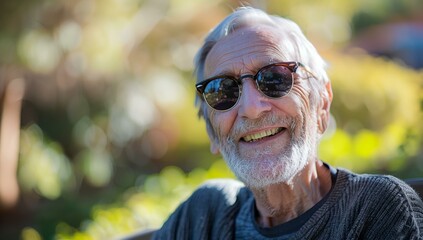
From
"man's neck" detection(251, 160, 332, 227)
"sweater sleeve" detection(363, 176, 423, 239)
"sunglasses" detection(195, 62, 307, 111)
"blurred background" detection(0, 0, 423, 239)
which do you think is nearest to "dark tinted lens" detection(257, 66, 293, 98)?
"sunglasses" detection(195, 62, 307, 111)

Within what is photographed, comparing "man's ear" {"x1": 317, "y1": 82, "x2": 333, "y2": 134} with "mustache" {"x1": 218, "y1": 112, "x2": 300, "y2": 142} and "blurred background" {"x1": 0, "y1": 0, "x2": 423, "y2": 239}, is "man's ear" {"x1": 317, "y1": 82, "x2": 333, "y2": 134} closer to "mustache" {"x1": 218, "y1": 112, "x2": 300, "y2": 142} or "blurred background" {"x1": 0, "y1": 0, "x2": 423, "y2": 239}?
"mustache" {"x1": 218, "y1": 112, "x2": 300, "y2": 142}

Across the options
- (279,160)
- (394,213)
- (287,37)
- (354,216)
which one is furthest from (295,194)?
(287,37)

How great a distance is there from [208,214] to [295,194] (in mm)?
369

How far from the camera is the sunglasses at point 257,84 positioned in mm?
2391

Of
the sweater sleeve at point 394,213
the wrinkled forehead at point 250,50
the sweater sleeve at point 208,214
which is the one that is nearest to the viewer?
the sweater sleeve at point 394,213

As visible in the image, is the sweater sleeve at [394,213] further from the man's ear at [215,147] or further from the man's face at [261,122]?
the man's ear at [215,147]

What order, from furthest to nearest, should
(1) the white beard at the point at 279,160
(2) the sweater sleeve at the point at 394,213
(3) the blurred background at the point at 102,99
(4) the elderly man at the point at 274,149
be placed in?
(3) the blurred background at the point at 102,99 → (1) the white beard at the point at 279,160 → (4) the elderly man at the point at 274,149 → (2) the sweater sleeve at the point at 394,213

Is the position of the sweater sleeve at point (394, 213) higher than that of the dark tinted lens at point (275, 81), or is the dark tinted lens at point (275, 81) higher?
the dark tinted lens at point (275, 81)

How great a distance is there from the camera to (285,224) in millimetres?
2459

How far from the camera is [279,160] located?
2336 mm

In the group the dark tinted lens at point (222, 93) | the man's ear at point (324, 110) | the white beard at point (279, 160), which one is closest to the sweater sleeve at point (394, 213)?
the white beard at point (279, 160)

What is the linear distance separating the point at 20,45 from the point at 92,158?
7.57 ft

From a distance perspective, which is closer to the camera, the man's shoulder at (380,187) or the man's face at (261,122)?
the man's shoulder at (380,187)

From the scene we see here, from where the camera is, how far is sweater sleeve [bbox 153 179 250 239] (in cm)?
260
